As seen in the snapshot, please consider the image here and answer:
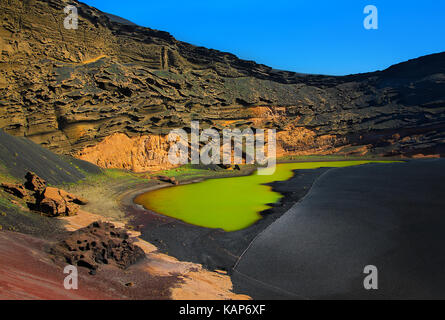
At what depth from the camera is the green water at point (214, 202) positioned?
12.1 meters

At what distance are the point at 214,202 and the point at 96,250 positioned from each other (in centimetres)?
930

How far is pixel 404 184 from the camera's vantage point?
643 inches

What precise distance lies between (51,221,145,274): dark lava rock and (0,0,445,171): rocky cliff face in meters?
18.3

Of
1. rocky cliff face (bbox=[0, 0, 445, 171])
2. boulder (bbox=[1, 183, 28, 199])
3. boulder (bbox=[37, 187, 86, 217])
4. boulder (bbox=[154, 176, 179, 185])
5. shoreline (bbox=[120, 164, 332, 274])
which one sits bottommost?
shoreline (bbox=[120, 164, 332, 274])

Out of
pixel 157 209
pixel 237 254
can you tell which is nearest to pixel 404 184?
pixel 237 254

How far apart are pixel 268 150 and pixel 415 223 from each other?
1336 inches

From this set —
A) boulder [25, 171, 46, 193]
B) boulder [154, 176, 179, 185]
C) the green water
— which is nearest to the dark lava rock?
the green water

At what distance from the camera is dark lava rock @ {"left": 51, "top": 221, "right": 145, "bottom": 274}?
6.10 m

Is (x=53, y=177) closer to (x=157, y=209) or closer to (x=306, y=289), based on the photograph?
(x=157, y=209)

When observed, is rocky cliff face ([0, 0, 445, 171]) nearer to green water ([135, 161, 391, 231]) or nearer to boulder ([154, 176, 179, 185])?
boulder ([154, 176, 179, 185])

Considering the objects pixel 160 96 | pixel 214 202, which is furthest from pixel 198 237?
pixel 160 96

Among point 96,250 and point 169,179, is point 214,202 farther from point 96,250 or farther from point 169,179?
point 96,250

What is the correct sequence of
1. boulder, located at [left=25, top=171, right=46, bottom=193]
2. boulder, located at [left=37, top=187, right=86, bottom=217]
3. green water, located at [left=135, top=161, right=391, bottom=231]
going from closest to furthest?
boulder, located at [left=37, top=187, right=86, bottom=217] → boulder, located at [left=25, top=171, right=46, bottom=193] → green water, located at [left=135, top=161, right=391, bottom=231]

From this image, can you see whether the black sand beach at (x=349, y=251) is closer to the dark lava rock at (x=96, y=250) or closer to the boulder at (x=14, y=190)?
the dark lava rock at (x=96, y=250)
